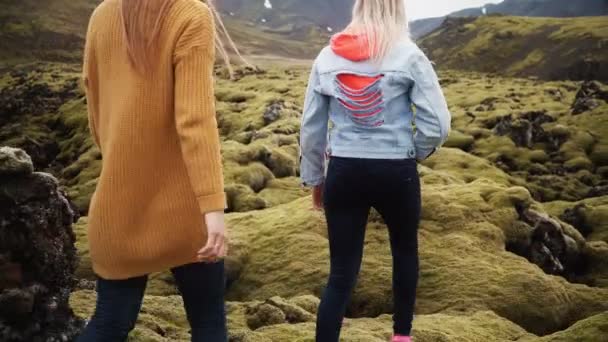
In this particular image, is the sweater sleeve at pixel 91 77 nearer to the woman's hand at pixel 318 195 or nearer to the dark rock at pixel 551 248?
the woman's hand at pixel 318 195

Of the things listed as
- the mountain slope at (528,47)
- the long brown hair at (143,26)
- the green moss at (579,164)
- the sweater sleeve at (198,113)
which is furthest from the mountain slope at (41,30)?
the sweater sleeve at (198,113)

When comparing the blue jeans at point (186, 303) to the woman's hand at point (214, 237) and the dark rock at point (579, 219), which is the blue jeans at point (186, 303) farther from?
the dark rock at point (579, 219)

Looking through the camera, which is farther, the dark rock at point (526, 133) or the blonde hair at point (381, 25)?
the dark rock at point (526, 133)

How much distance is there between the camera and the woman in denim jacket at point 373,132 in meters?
5.64

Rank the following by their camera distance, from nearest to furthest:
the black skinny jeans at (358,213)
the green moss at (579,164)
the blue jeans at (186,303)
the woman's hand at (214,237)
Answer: the woman's hand at (214,237) < the blue jeans at (186,303) < the black skinny jeans at (358,213) < the green moss at (579,164)

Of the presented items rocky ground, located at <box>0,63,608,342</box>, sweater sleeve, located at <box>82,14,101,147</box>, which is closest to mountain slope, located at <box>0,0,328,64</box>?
rocky ground, located at <box>0,63,608,342</box>

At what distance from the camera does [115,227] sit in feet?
12.4

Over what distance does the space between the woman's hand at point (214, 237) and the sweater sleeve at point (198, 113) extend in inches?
1.9

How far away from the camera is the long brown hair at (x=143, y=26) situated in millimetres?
3652

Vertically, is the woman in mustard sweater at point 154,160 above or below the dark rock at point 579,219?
above

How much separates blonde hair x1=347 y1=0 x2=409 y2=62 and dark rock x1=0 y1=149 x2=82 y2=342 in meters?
3.64

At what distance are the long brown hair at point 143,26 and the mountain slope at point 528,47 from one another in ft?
396

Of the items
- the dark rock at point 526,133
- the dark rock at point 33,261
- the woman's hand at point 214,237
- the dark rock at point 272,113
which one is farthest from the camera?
the dark rock at point 272,113

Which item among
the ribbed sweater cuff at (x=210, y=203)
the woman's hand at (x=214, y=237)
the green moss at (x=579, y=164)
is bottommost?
the green moss at (x=579, y=164)
